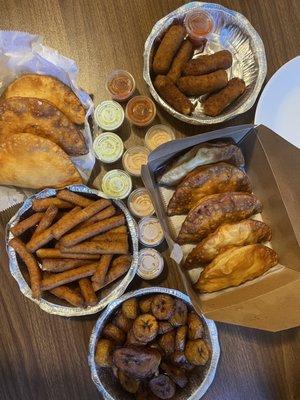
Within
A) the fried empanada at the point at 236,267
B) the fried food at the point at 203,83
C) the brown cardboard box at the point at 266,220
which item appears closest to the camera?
the brown cardboard box at the point at 266,220

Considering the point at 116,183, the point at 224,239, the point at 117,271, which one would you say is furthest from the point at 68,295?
the point at 224,239

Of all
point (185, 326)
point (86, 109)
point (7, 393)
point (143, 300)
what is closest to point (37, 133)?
point (86, 109)

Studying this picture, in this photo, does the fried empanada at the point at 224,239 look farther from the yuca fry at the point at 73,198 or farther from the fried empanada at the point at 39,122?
the fried empanada at the point at 39,122

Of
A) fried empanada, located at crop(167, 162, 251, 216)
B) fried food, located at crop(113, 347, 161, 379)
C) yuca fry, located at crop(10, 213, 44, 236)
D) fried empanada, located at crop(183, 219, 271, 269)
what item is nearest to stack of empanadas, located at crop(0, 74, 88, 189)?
yuca fry, located at crop(10, 213, 44, 236)

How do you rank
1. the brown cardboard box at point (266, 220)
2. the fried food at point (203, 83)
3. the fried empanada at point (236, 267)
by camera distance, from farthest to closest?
the fried food at point (203, 83) < the fried empanada at point (236, 267) < the brown cardboard box at point (266, 220)

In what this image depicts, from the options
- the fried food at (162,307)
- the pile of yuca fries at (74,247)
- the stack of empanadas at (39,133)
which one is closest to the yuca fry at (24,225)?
Result: the pile of yuca fries at (74,247)

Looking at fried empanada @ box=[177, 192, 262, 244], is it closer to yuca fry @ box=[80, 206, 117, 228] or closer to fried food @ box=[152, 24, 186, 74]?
yuca fry @ box=[80, 206, 117, 228]
